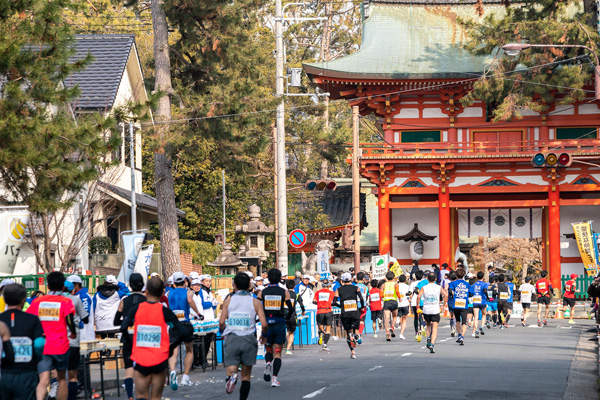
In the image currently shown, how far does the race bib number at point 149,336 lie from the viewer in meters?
9.84

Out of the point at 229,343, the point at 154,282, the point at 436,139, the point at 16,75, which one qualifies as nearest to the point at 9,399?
the point at 154,282

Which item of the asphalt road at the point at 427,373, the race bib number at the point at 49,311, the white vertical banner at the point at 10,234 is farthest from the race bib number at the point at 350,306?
the race bib number at the point at 49,311

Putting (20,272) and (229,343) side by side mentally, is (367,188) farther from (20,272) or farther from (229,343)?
(229,343)

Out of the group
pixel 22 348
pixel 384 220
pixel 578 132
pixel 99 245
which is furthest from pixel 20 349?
pixel 578 132

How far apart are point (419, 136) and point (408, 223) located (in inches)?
151

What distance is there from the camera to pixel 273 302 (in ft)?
46.0

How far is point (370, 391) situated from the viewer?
12938 mm

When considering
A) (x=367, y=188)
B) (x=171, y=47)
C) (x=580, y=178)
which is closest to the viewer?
(x=171, y=47)

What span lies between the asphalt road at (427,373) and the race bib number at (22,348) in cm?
417

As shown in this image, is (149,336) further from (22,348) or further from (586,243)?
(586,243)

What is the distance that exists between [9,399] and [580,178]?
107 ft

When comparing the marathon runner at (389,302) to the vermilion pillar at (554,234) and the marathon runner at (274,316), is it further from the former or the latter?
the vermilion pillar at (554,234)

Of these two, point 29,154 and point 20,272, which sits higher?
point 29,154

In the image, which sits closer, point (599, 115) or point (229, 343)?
point (229, 343)
